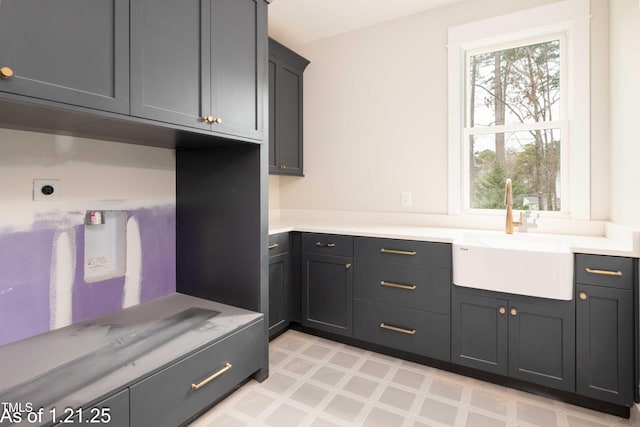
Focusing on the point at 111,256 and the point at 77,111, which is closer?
the point at 77,111

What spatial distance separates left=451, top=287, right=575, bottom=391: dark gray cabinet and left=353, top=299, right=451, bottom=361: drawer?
71 millimetres

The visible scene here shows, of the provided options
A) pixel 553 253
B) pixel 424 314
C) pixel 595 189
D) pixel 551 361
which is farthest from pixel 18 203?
pixel 595 189

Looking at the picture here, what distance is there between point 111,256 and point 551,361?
2.44m

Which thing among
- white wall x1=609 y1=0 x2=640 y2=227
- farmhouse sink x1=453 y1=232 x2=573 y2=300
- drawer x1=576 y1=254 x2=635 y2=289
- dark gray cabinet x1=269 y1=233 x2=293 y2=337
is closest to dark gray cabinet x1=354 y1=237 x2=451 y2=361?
farmhouse sink x1=453 y1=232 x2=573 y2=300

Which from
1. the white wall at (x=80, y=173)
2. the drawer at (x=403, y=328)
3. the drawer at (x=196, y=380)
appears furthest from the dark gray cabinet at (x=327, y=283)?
the white wall at (x=80, y=173)

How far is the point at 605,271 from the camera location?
5.42 feet

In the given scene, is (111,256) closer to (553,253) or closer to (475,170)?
(553,253)

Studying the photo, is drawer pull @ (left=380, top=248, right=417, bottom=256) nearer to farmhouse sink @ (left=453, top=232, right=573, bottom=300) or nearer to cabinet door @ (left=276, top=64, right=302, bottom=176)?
farmhouse sink @ (left=453, top=232, right=573, bottom=300)

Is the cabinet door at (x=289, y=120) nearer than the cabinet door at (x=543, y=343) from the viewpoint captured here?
→ No

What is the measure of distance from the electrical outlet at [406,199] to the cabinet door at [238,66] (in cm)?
140

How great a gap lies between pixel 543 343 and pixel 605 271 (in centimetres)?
48

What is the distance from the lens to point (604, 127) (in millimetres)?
2137

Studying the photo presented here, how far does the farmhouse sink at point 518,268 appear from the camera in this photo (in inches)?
67.4

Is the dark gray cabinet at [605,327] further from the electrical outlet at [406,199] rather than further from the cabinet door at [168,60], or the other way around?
the cabinet door at [168,60]
